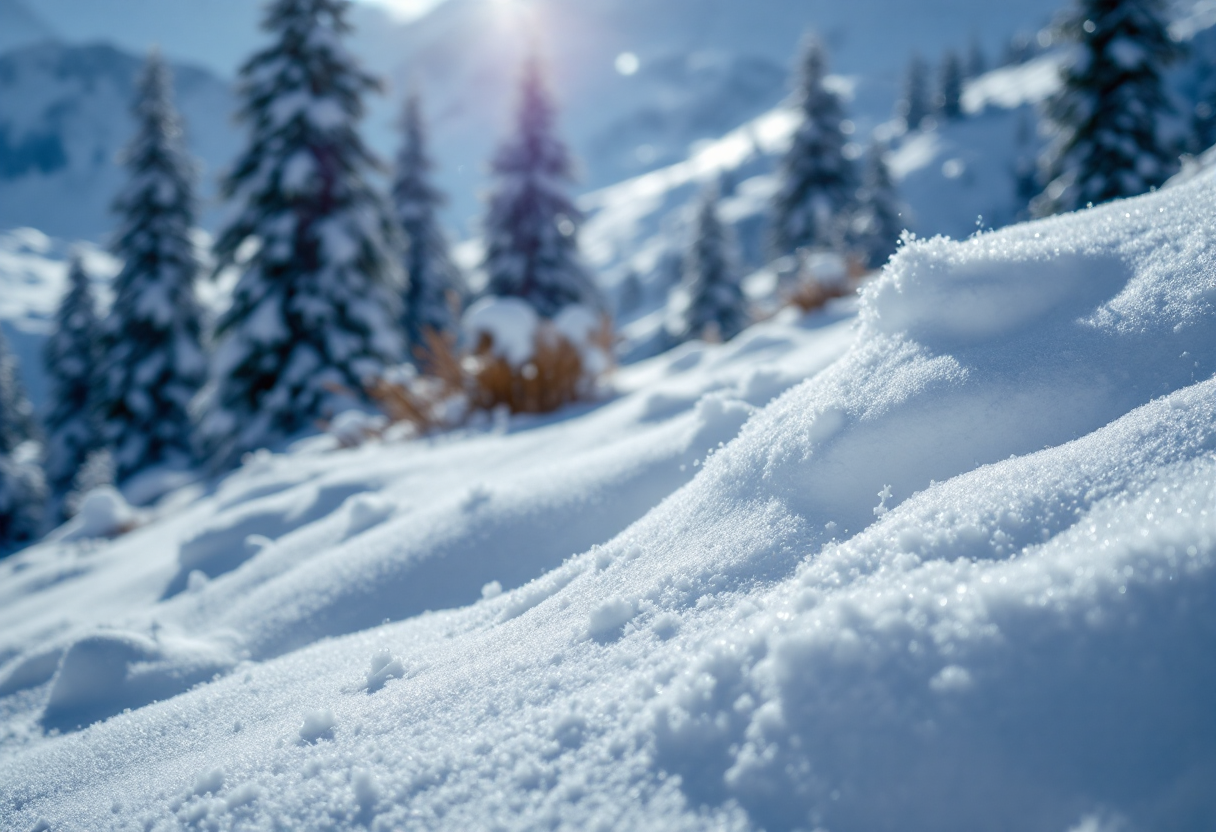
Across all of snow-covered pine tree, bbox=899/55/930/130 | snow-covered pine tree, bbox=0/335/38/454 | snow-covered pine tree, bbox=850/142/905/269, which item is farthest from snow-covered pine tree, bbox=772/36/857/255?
snow-covered pine tree, bbox=899/55/930/130

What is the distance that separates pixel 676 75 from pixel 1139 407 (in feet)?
717

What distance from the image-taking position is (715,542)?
1095 mm

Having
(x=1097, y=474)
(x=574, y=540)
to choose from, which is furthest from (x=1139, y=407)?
(x=574, y=540)

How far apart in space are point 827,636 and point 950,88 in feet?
204

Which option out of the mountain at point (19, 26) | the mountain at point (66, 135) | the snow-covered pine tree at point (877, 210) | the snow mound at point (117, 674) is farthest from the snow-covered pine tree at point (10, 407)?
the mountain at point (19, 26)

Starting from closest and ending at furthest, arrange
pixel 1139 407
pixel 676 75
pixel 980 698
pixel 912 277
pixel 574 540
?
pixel 980 698 < pixel 1139 407 < pixel 912 277 < pixel 574 540 < pixel 676 75

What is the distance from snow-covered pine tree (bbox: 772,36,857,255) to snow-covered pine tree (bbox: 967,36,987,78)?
2188 inches

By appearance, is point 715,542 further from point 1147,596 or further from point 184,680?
point 184,680

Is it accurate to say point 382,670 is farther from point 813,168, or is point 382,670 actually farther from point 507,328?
point 813,168

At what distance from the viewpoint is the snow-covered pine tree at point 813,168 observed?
20.0 meters

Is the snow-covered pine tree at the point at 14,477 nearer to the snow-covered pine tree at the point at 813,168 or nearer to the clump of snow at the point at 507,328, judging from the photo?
the clump of snow at the point at 507,328

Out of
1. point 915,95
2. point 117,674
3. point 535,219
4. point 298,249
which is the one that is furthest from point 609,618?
point 915,95

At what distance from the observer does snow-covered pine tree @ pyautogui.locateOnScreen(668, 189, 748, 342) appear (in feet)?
61.7

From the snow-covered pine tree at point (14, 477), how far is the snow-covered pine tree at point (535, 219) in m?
14.5
